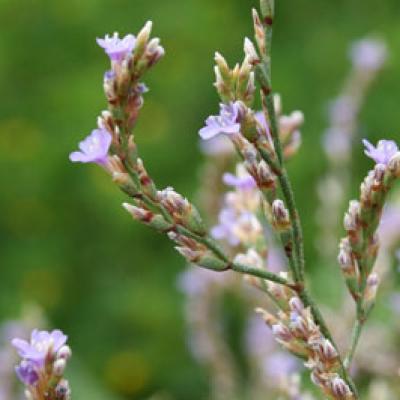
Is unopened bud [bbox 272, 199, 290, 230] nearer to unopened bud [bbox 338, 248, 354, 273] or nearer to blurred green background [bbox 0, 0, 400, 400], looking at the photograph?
unopened bud [bbox 338, 248, 354, 273]

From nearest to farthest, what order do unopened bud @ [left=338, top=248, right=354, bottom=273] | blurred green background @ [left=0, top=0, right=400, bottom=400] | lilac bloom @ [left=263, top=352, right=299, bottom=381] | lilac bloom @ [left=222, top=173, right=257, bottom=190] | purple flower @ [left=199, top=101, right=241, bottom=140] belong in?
1. purple flower @ [left=199, top=101, right=241, bottom=140]
2. unopened bud @ [left=338, top=248, right=354, bottom=273]
3. lilac bloom @ [left=222, top=173, right=257, bottom=190]
4. lilac bloom @ [left=263, top=352, right=299, bottom=381]
5. blurred green background @ [left=0, top=0, right=400, bottom=400]

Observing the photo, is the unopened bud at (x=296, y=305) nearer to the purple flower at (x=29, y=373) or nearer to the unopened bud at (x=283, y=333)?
the unopened bud at (x=283, y=333)

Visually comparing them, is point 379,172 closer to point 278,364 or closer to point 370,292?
point 370,292

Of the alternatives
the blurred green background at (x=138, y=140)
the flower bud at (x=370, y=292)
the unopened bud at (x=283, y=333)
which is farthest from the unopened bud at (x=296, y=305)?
the blurred green background at (x=138, y=140)

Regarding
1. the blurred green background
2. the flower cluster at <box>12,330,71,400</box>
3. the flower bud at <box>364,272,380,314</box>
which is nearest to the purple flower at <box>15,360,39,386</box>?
the flower cluster at <box>12,330,71,400</box>

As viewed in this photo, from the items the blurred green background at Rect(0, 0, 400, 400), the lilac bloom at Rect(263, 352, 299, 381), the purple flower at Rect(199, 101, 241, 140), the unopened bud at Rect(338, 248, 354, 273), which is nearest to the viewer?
the purple flower at Rect(199, 101, 241, 140)

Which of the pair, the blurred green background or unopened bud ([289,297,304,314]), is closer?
unopened bud ([289,297,304,314])
